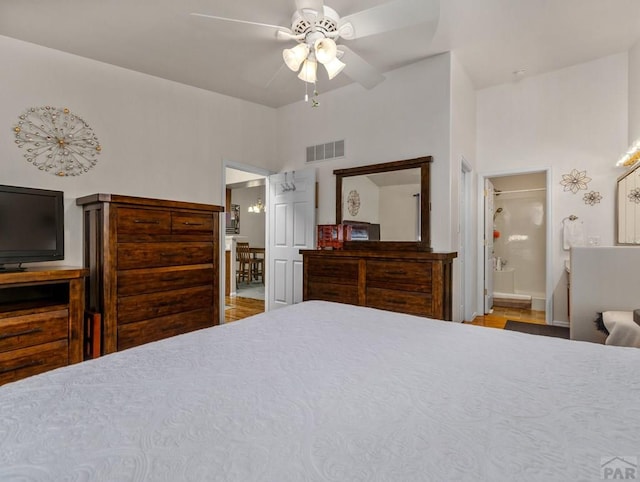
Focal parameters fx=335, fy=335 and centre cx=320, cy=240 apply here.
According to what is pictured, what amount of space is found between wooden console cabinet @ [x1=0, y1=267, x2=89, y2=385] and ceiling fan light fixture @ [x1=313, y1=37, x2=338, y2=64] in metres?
2.38

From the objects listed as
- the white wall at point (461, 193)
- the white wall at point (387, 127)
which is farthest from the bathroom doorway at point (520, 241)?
the white wall at point (387, 127)

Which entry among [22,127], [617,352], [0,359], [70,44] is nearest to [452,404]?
[617,352]

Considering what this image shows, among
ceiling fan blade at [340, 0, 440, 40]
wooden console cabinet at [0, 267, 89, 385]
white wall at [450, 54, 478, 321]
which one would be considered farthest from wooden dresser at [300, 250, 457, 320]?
wooden console cabinet at [0, 267, 89, 385]

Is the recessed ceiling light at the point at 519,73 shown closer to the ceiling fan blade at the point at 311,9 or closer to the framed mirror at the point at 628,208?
the framed mirror at the point at 628,208

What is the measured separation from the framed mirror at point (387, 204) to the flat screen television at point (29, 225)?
275cm

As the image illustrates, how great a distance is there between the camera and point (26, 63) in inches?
115

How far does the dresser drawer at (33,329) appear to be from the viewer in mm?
2272

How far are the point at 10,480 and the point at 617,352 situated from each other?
161 cm

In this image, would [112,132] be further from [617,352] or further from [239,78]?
[617,352]

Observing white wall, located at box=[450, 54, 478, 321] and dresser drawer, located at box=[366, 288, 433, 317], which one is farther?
white wall, located at box=[450, 54, 478, 321]

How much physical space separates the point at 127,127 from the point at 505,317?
5.07 m

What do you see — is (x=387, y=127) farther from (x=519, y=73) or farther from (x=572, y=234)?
(x=572, y=234)

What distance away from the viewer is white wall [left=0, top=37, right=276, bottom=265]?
289cm

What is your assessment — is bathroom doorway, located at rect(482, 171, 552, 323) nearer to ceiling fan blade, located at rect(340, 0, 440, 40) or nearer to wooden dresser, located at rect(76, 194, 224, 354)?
ceiling fan blade, located at rect(340, 0, 440, 40)
